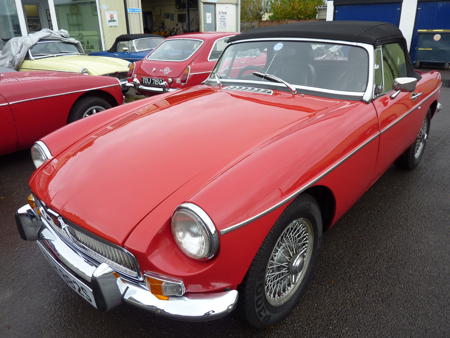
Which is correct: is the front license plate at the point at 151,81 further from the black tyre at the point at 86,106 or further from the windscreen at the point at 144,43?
the windscreen at the point at 144,43

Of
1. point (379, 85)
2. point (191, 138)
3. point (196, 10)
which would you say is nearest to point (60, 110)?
point (191, 138)

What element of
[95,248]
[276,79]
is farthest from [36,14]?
[95,248]

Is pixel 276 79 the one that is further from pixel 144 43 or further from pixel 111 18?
pixel 111 18

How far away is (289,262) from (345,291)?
21.4 inches

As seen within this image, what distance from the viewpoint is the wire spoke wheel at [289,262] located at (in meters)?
2.00

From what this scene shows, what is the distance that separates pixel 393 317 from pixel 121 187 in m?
1.73

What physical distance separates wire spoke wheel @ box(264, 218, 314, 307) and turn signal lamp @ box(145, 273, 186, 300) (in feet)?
1.65

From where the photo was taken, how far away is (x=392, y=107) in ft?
9.57

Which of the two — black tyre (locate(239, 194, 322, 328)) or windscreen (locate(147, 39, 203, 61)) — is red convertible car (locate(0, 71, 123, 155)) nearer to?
windscreen (locate(147, 39, 203, 61))

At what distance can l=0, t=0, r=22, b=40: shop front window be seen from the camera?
1170 cm

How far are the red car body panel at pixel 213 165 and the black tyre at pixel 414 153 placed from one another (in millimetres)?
1027

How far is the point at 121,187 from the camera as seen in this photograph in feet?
6.19

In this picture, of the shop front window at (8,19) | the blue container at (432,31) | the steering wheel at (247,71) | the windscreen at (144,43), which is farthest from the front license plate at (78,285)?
the blue container at (432,31)

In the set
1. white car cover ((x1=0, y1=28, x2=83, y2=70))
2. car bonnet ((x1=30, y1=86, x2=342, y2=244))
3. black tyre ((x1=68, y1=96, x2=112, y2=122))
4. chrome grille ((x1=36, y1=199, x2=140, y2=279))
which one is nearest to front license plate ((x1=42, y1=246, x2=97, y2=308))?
chrome grille ((x1=36, y1=199, x2=140, y2=279))
